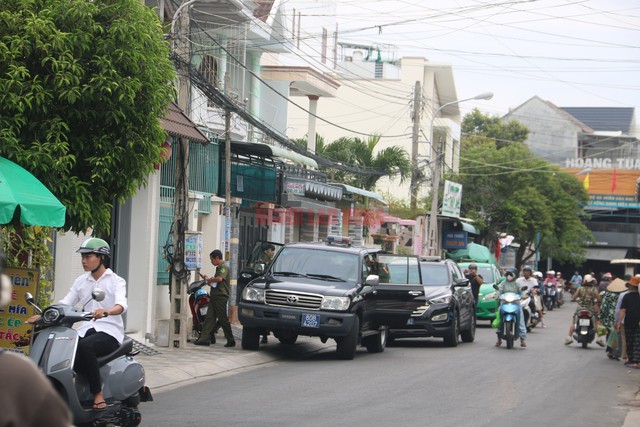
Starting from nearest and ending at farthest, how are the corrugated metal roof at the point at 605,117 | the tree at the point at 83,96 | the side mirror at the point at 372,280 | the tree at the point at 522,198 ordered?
the tree at the point at 83,96
the side mirror at the point at 372,280
the tree at the point at 522,198
the corrugated metal roof at the point at 605,117

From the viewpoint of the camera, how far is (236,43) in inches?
1104

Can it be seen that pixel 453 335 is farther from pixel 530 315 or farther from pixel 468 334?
pixel 530 315

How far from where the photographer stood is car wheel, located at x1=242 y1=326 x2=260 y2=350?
723 inches

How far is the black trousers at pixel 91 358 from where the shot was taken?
8984 mm

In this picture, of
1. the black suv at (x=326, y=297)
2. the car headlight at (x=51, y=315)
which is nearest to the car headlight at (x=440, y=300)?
the black suv at (x=326, y=297)

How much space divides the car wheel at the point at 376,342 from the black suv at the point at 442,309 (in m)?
0.30

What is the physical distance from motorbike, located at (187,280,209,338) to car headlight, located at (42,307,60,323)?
10273 millimetres

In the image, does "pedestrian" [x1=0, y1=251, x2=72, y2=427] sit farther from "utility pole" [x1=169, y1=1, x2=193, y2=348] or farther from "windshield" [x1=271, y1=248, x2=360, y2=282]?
"windshield" [x1=271, y1=248, x2=360, y2=282]

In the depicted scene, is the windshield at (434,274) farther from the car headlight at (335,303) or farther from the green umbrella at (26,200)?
the green umbrella at (26,200)

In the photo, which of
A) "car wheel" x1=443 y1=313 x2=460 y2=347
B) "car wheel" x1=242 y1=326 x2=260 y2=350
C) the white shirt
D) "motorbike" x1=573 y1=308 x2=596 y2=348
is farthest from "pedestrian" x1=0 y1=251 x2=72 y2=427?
"motorbike" x1=573 y1=308 x2=596 y2=348

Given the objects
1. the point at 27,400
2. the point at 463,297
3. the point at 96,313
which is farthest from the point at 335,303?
the point at 27,400

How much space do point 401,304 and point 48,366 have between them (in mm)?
11602

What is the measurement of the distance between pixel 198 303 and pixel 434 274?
6550 millimetres

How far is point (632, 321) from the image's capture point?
63.4ft
